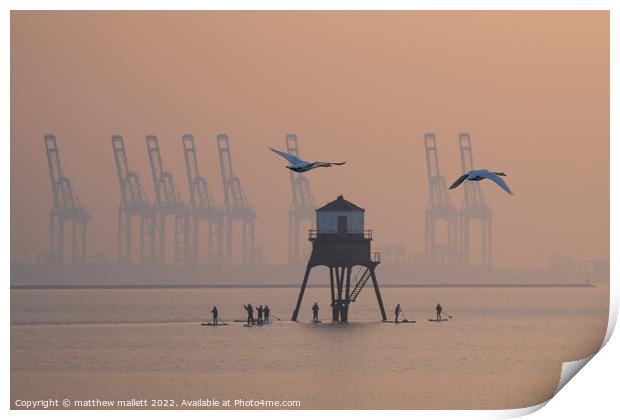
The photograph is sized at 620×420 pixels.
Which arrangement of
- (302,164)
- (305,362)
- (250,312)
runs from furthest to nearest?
(250,312) < (305,362) < (302,164)

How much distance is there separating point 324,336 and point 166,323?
A: 23.5 meters

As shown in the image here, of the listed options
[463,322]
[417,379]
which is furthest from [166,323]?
[417,379]

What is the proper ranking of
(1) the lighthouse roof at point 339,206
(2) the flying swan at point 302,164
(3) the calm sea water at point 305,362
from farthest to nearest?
(1) the lighthouse roof at point 339,206 < (3) the calm sea water at point 305,362 < (2) the flying swan at point 302,164

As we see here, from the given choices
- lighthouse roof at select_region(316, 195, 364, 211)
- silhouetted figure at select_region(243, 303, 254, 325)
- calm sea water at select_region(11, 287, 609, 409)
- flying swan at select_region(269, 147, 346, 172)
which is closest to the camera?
flying swan at select_region(269, 147, 346, 172)

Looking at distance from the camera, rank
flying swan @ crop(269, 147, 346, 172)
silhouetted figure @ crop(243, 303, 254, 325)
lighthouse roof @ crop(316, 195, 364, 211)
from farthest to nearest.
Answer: silhouetted figure @ crop(243, 303, 254, 325) < lighthouse roof @ crop(316, 195, 364, 211) < flying swan @ crop(269, 147, 346, 172)

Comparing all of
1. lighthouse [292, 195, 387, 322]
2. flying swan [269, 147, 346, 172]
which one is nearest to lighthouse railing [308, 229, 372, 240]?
lighthouse [292, 195, 387, 322]

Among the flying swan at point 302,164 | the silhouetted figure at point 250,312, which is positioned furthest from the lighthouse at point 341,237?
the flying swan at point 302,164

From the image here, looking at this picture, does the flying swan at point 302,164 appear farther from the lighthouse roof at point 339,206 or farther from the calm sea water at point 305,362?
the lighthouse roof at point 339,206

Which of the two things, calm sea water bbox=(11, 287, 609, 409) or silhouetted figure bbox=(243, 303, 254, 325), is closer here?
calm sea water bbox=(11, 287, 609, 409)

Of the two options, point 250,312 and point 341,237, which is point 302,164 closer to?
point 341,237

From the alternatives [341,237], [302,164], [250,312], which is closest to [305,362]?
[341,237]

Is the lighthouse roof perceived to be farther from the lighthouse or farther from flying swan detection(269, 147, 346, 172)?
flying swan detection(269, 147, 346, 172)

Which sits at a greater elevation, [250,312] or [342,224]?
[342,224]

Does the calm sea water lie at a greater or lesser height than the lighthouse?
A: lesser
